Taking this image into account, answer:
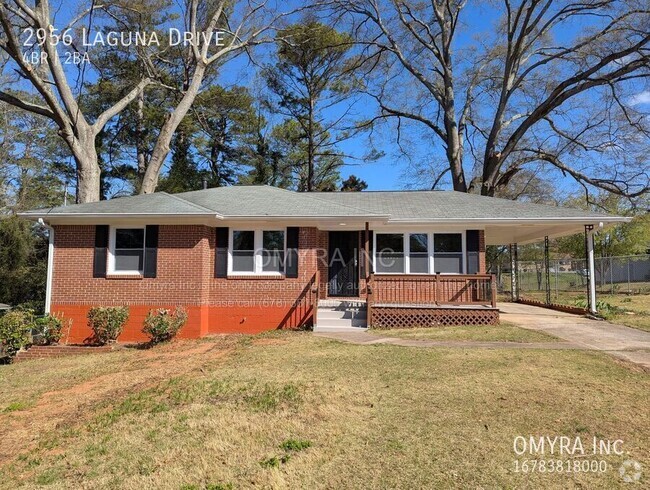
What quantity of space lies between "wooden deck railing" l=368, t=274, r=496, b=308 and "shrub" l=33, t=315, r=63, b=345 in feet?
26.0

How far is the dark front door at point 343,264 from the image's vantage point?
1400 cm

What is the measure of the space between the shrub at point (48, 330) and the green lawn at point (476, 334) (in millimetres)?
7908

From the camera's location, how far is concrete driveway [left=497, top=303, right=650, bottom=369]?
834 centimetres

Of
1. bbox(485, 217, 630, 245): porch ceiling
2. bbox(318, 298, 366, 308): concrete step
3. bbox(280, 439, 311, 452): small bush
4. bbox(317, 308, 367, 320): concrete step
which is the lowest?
bbox(280, 439, 311, 452): small bush

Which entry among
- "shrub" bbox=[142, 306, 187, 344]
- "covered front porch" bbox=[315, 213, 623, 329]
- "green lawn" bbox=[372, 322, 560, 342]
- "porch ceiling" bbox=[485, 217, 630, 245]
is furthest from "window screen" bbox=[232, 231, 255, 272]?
"porch ceiling" bbox=[485, 217, 630, 245]

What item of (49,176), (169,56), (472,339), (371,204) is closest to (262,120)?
(169,56)

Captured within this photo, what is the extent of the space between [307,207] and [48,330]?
7292mm

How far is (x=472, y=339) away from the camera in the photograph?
9.75 meters

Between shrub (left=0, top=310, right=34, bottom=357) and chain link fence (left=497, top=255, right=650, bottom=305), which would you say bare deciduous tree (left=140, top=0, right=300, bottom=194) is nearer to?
shrub (left=0, top=310, right=34, bottom=357)

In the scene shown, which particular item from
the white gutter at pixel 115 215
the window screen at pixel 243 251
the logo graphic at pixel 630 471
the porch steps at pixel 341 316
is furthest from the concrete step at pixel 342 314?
the logo graphic at pixel 630 471

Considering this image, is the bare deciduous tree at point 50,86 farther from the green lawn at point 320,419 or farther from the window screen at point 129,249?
the green lawn at point 320,419

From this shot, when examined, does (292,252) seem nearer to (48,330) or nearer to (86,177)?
(48,330)

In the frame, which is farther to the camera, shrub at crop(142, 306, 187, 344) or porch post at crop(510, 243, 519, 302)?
porch post at crop(510, 243, 519, 302)

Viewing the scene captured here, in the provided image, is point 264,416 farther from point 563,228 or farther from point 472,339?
point 563,228
